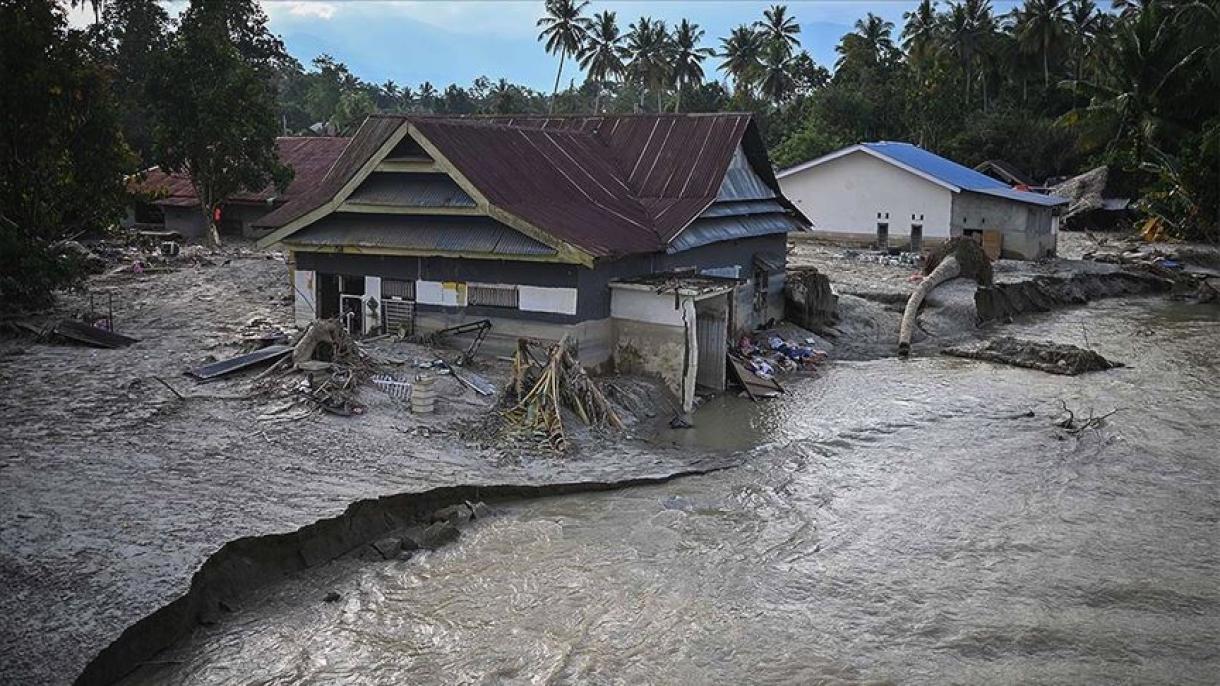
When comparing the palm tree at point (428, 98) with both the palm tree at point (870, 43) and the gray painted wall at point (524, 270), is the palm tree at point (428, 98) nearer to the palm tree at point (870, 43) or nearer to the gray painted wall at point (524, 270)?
the palm tree at point (870, 43)

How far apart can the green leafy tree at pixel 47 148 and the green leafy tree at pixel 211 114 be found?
24.7ft

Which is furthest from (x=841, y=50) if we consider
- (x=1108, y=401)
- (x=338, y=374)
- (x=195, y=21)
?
(x=338, y=374)

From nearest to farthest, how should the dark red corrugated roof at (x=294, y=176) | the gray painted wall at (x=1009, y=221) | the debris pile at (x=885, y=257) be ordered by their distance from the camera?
1. the dark red corrugated roof at (x=294, y=176)
2. the debris pile at (x=885, y=257)
3. the gray painted wall at (x=1009, y=221)

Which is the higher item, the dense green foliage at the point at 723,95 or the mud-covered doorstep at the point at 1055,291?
the dense green foliage at the point at 723,95

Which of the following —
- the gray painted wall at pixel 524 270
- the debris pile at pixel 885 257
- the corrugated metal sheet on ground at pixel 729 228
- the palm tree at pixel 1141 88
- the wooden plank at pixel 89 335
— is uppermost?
the palm tree at pixel 1141 88

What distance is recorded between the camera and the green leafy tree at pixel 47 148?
1764 cm

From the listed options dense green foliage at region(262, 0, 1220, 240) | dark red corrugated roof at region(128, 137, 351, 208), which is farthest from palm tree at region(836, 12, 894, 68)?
dark red corrugated roof at region(128, 137, 351, 208)

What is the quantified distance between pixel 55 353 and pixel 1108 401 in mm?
18576

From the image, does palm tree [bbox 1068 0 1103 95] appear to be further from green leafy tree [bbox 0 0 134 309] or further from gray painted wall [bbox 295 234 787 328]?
green leafy tree [bbox 0 0 134 309]

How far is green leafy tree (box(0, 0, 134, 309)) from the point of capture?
1764 cm

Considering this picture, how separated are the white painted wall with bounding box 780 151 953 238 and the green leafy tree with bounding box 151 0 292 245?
21.4m

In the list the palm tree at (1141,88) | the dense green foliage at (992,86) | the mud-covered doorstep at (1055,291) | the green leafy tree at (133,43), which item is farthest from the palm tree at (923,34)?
the green leafy tree at (133,43)

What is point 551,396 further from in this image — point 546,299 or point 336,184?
point 336,184

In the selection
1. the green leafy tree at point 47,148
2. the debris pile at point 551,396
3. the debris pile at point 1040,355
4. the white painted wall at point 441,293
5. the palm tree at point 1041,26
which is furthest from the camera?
the palm tree at point 1041,26
